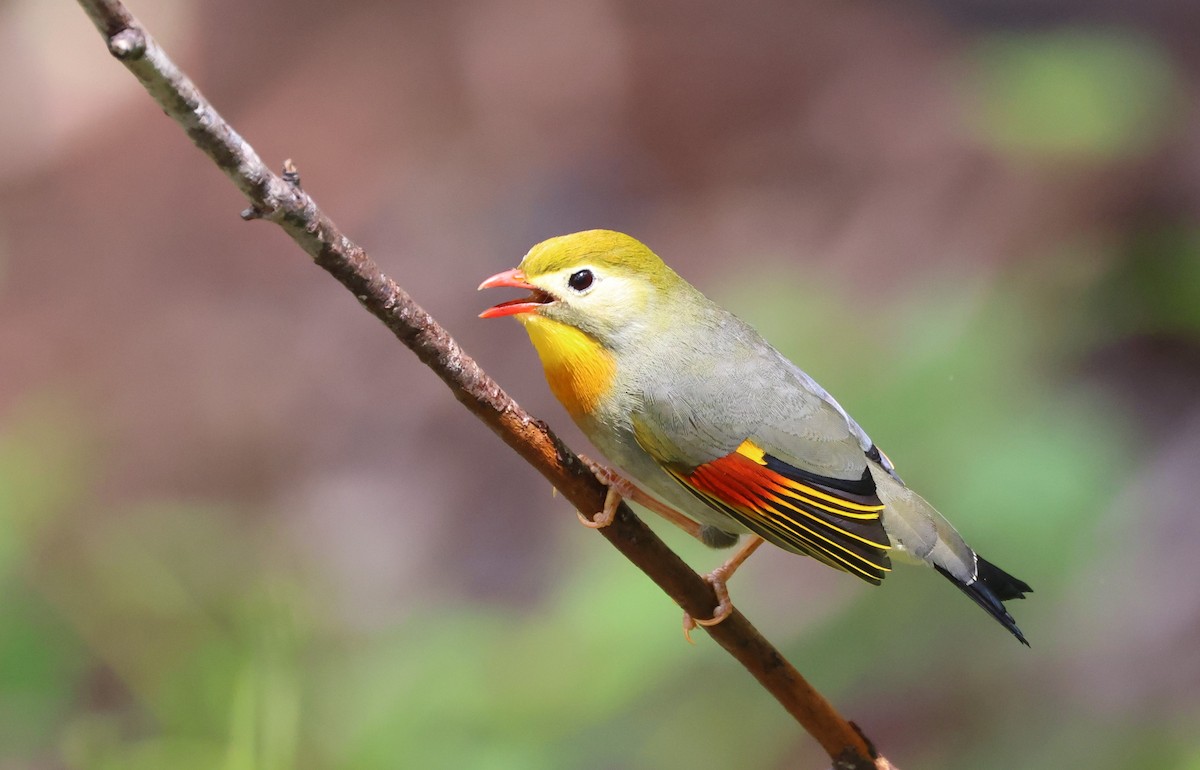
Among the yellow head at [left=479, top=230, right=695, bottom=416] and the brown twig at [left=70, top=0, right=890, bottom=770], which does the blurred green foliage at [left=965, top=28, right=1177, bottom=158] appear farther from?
the brown twig at [left=70, top=0, right=890, bottom=770]

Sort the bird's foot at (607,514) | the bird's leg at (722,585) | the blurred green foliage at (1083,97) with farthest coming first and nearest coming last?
1. the blurred green foliage at (1083,97)
2. the bird's leg at (722,585)
3. the bird's foot at (607,514)

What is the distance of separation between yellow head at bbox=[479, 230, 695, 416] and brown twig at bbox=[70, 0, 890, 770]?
0.38 meters

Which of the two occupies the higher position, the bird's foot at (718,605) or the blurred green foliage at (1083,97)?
the blurred green foliage at (1083,97)

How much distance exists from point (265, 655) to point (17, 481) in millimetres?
1041

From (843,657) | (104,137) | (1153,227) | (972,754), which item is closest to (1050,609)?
(972,754)

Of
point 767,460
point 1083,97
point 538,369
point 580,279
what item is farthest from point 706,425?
point 538,369

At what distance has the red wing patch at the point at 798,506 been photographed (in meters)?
2.29

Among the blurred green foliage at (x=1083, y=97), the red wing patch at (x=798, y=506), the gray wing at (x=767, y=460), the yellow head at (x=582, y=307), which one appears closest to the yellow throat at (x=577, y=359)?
the yellow head at (x=582, y=307)

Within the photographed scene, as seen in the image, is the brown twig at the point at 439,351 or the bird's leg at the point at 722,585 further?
the bird's leg at the point at 722,585

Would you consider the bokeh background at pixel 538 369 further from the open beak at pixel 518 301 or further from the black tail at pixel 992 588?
the open beak at pixel 518 301

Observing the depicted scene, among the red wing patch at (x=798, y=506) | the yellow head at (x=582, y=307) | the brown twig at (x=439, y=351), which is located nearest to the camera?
the brown twig at (x=439, y=351)

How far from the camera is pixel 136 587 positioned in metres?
2.64

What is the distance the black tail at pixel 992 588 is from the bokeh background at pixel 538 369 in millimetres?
381

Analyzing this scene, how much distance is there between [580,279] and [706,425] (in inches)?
16.5
